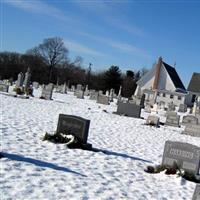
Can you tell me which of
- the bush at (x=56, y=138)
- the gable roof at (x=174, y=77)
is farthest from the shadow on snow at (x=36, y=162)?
the gable roof at (x=174, y=77)

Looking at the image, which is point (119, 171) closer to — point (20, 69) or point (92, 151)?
point (92, 151)

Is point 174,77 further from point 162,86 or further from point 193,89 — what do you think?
point 193,89

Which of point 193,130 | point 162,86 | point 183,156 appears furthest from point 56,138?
point 162,86

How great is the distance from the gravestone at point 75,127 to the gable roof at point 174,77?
65.2 m

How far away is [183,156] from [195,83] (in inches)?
2598

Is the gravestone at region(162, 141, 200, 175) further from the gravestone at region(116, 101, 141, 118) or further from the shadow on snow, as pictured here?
the gravestone at region(116, 101, 141, 118)

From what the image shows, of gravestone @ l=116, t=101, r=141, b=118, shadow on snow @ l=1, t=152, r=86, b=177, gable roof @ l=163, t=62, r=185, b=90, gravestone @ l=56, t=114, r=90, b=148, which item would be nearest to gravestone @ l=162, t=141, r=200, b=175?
gravestone @ l=56, t=114, r=90, b=148

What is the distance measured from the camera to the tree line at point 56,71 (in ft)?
265

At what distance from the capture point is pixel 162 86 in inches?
2938

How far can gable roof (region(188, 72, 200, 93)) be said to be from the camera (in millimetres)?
72688

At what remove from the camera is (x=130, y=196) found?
6961mm

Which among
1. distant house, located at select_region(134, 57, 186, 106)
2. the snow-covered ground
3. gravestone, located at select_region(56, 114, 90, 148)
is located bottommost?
the snow-covered ground

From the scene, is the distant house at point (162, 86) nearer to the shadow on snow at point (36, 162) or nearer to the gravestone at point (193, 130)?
the gravestone at point (193, 130)

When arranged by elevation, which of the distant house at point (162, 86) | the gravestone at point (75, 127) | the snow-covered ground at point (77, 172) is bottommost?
the snow-covered ground at point (77, 172)
